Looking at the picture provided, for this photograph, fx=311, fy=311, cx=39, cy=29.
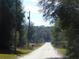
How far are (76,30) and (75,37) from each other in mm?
619

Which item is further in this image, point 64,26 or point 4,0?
point 4,0

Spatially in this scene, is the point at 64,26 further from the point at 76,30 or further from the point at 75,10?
the point at 76,30

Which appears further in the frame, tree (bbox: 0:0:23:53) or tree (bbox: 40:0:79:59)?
tree (bbox: 0:0:23:53)

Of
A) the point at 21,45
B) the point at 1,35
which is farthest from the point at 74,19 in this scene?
the point at 21,45

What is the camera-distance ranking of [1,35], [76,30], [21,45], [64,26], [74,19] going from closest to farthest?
[76,30]
[74,19]
[64,26]
[1,35]
[21,45]

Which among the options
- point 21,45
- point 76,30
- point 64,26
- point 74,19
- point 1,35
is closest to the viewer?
point 76,30

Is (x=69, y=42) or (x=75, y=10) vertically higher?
(x=75, y=10)

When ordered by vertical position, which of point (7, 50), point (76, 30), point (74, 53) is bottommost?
point (7, 50)

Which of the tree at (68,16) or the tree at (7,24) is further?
the tree at (7,24)

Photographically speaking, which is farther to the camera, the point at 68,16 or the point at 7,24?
the point at 7,24

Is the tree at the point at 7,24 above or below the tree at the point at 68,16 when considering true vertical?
below

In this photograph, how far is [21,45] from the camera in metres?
76.6

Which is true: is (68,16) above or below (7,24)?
above

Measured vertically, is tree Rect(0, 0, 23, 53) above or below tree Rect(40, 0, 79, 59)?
below
